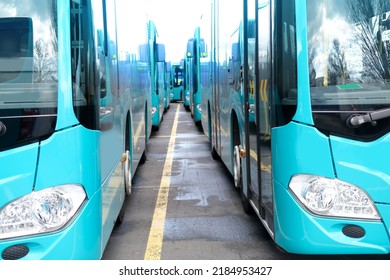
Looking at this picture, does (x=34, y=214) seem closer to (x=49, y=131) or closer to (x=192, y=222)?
(x=49, y=131)

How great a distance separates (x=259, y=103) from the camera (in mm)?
3947

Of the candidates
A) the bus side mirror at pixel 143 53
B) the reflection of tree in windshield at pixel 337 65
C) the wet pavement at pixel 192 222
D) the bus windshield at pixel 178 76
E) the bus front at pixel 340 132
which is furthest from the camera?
the bus windshield at pixel 178 76

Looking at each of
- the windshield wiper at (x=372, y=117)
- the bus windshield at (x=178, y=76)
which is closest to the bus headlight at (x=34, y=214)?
the windshield wiper at (x=372, y=117)

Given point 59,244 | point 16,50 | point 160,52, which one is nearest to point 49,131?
point 16,50

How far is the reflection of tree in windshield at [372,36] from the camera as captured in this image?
306 cm

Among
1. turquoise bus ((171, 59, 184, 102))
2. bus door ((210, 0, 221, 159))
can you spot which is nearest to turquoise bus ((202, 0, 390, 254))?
bus door ((210, 0, 221, 159))

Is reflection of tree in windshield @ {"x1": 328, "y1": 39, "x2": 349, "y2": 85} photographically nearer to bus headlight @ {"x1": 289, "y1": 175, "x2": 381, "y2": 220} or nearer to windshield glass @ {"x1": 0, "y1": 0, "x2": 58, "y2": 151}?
bus headlight @ {"x1": 289, "y1": 175, "x2": 381, "y2": 220}

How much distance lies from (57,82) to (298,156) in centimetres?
169

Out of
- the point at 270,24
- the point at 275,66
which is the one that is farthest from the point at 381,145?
the point at 270,24

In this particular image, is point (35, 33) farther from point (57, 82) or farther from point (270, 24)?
point (270, 24)

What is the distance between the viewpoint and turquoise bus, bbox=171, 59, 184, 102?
30.9 metres

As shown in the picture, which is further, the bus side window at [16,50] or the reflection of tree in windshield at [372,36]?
A: the reflection of tree in windshield at [372,36]

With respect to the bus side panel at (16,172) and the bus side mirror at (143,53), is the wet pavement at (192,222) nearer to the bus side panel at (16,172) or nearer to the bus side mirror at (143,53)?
the bus side panel at (16,172)

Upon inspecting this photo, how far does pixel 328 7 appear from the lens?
121 inches
